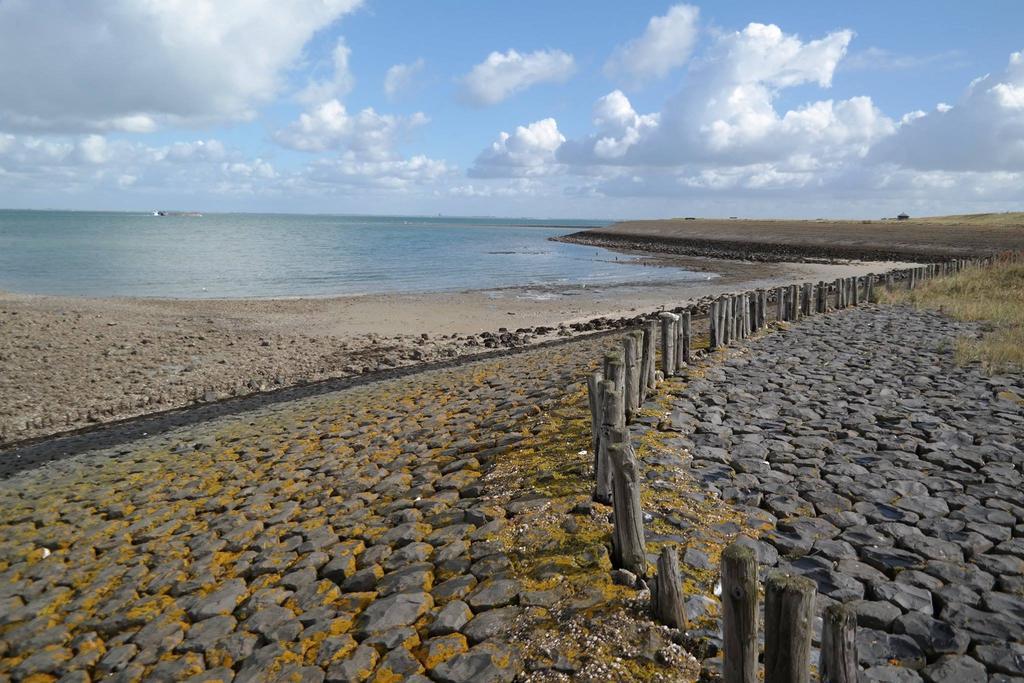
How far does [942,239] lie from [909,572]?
60408mm

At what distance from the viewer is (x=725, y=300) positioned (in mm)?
13000

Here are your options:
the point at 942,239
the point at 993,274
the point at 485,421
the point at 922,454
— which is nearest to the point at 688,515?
the point at 922,454

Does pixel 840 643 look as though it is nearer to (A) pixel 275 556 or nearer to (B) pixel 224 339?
(A) pixel 275 556

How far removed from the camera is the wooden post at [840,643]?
3010mm

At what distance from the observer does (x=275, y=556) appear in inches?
235

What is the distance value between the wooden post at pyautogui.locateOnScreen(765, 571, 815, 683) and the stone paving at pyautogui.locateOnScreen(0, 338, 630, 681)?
1.57 m

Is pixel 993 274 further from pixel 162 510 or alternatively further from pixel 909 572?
pixel 162 510

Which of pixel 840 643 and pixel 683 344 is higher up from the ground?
pixel 683 344

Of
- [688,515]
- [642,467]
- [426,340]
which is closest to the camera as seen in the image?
[688,515]

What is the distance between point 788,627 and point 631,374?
5268 mm

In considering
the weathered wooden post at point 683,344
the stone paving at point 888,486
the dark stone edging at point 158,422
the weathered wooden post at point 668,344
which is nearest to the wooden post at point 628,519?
the stone paving at point 888,486

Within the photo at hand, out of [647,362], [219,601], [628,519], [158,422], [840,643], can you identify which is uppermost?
[647,362]

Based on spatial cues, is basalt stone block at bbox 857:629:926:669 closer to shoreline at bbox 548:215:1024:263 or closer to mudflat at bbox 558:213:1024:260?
shoreline at bbox 548:215:1024:263

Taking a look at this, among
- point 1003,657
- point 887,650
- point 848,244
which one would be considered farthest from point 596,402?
point 848,244
